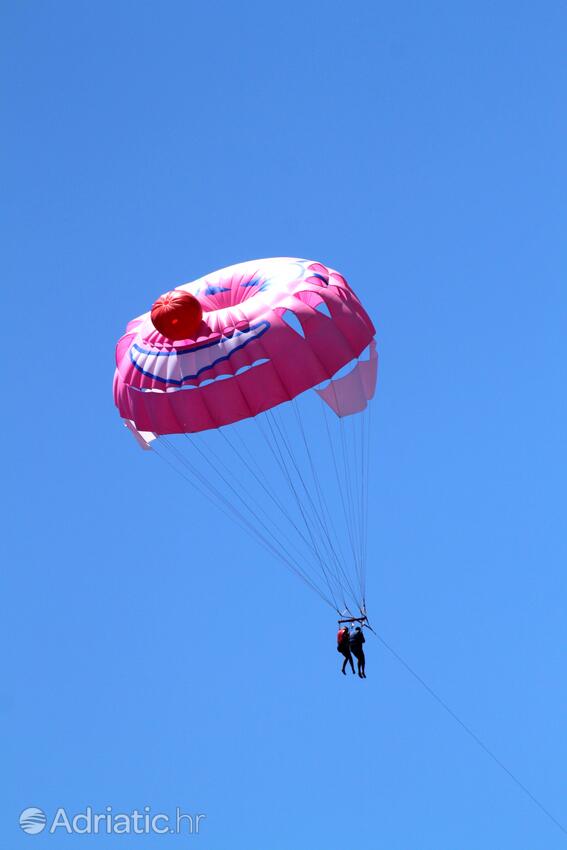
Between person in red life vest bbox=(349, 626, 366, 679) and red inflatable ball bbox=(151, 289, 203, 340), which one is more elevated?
red inflatable ball bbox=(151, 289, 203, 340)

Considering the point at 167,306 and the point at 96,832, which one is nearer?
the point at 167,306

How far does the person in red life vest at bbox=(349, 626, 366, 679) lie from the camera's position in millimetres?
31438

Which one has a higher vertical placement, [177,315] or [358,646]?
[177,315]

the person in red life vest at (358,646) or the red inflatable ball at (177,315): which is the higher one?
the red inflatable ball at (177,315)

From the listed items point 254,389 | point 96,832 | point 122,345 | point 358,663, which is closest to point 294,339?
point 254,389

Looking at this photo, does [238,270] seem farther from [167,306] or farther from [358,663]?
[358,663]

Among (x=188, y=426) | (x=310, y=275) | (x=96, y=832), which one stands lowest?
(x=96, y=832)

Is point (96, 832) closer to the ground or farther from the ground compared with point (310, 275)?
closer to the ground

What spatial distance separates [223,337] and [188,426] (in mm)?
1839

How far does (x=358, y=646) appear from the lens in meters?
31.5

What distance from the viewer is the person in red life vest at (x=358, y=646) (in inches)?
1238

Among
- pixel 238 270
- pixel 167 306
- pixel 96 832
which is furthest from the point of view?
pixel 96 832

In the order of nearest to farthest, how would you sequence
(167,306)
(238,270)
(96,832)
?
(167,306), (238,270), (96,832)

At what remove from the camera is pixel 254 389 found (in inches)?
1233
